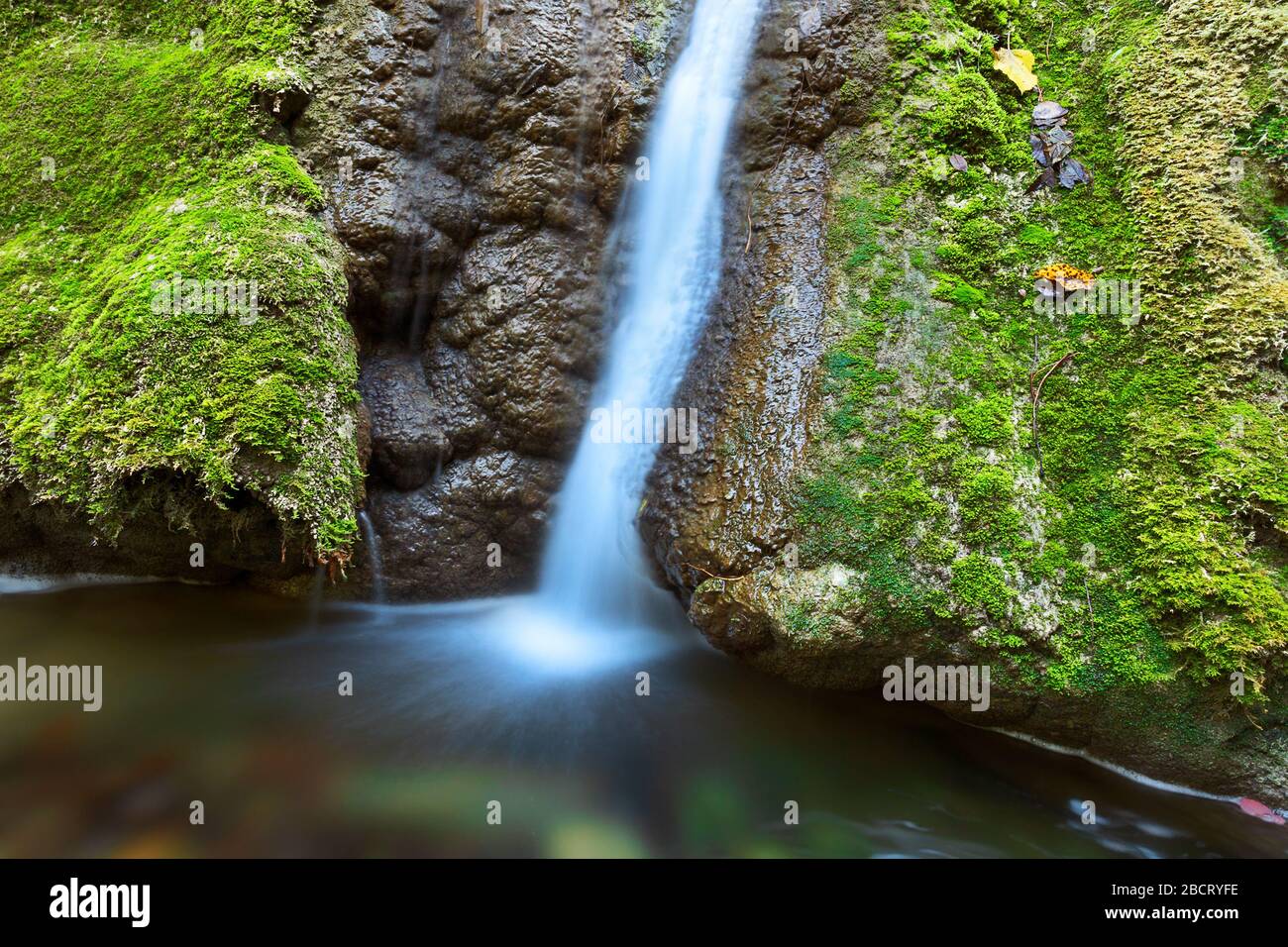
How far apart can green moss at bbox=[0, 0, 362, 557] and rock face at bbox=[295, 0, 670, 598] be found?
26.7 inches

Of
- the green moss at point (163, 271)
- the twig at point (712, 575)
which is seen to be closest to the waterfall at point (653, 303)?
the twig at point (712, 575)

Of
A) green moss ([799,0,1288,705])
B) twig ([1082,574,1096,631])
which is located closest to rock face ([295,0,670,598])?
green moss ([799,0,1288,705])

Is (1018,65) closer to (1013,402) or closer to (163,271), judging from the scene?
(1013,402)

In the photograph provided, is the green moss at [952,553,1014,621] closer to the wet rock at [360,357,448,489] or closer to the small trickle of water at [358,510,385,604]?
the wet rock at [360,357,448,489]

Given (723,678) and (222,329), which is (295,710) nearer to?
(222,329)

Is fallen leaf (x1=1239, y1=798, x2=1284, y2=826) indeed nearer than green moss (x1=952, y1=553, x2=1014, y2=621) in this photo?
Yes

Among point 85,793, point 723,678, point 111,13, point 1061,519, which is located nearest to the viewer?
point 85,793

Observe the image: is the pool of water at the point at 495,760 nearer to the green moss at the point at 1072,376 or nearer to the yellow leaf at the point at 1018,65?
the green moss at the point at 1072,376

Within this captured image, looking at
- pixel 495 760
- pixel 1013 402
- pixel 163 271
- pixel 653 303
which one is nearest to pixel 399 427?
pixel 163 271

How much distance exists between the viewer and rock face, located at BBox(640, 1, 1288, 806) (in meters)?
3.69

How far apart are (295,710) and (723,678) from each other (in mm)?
2598

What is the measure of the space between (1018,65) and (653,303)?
2.93 m

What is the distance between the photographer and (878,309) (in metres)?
4.32

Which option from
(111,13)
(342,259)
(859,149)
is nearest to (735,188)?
(859,149)
